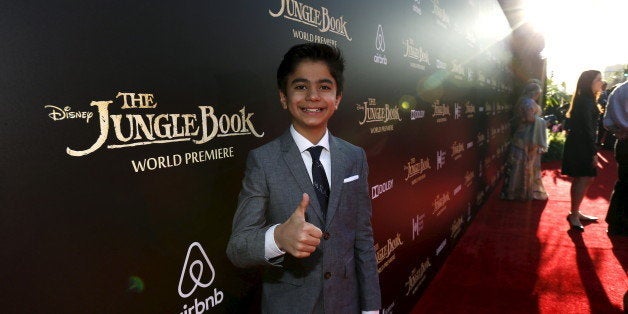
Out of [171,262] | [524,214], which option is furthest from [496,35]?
[171,262]

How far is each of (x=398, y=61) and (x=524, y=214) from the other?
4.64 meters

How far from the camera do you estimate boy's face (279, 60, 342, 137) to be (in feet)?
4.53

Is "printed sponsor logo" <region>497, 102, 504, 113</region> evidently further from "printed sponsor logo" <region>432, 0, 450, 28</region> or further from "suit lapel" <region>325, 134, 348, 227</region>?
"suit lapel" <region>325, 134, 348, 227</region>

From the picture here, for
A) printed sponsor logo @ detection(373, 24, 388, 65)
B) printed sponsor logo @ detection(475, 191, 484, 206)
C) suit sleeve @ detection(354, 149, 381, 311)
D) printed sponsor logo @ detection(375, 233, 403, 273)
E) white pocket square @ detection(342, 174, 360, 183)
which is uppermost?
printed sponsor logo @ detection(373, 24, 388, 65)

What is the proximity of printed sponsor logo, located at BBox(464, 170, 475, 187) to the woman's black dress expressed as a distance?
1275 millimetres

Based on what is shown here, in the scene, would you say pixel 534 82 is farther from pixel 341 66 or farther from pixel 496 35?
pixel 341 66

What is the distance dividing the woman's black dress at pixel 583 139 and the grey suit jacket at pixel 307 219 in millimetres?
4581

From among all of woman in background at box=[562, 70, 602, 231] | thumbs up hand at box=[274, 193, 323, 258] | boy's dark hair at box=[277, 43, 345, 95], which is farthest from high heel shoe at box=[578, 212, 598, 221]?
thumbs up hand at box=[274, 193, 323, 258]

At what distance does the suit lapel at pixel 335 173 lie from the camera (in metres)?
1.32

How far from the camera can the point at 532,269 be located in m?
3.98

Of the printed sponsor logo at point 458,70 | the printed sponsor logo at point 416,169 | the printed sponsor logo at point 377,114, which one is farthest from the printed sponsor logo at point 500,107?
the printed sponsor logo at point 377,114

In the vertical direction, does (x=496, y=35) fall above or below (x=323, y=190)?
above

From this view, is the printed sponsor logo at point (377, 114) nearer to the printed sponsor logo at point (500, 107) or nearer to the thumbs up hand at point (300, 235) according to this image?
the thumbs up hand at point (300, 235)

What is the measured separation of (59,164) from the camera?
36.4 inches
